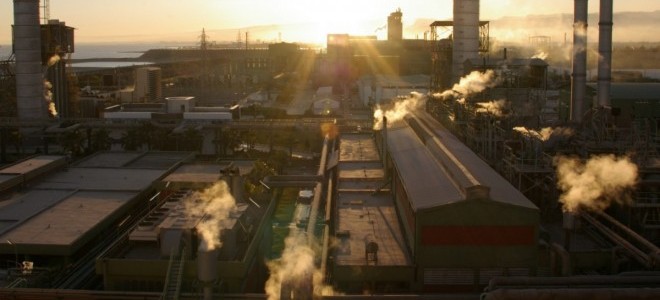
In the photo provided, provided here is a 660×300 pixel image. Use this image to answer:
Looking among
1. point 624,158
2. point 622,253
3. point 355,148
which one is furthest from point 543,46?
point 622,253

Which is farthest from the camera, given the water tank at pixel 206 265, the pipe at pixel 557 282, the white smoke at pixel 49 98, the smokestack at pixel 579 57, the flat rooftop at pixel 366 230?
the white smoke at pixel 49 98

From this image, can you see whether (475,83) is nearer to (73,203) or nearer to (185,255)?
(73,203)

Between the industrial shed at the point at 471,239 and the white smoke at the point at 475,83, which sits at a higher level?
the white smoke at the point at 475,83

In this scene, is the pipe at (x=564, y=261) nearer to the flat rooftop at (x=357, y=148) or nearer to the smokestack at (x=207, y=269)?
the smokestack at (x=207, y=269)

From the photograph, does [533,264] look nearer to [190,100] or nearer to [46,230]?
[46,230]

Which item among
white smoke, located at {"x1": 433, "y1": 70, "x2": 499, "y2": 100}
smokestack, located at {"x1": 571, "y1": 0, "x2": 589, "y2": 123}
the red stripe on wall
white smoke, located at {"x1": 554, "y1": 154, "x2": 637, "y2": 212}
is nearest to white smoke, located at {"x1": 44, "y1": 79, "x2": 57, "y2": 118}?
white smoke, located at {"x1": 433, "y1": 70, "x2": 499, "y2": 100}

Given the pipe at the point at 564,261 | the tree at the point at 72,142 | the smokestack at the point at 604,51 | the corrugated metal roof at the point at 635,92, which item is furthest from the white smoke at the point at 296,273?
the corrugated metal roof at the point at 635,92

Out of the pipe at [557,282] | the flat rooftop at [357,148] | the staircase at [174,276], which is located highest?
the flat rooftop at [357,148]
